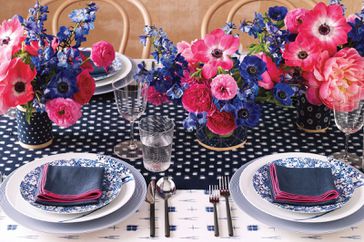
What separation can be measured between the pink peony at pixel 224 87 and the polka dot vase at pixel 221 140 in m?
0.17

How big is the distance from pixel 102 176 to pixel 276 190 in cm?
38

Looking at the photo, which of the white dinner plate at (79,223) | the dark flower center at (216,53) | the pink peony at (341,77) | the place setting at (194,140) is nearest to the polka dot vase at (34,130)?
the place setting at (194,140)

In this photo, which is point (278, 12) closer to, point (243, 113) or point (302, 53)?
point (302, 53)

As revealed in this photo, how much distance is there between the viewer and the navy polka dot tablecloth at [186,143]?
154 cm

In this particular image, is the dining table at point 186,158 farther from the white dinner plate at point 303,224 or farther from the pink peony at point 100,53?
the pink peony at point 100,53

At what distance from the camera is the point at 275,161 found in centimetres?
151

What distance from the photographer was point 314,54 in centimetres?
153

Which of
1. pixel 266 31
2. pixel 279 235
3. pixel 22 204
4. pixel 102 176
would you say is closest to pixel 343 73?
pixel 266 31

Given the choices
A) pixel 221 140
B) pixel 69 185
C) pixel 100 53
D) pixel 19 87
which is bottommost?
pixel 69 185

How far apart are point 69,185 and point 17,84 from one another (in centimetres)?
25

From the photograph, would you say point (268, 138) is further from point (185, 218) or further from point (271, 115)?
point (185, 218)

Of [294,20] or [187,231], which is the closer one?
[187,231]

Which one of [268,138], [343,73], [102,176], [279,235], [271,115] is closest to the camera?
[279,235]

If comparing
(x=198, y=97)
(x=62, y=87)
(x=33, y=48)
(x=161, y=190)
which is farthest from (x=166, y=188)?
(x=33, y=48)
